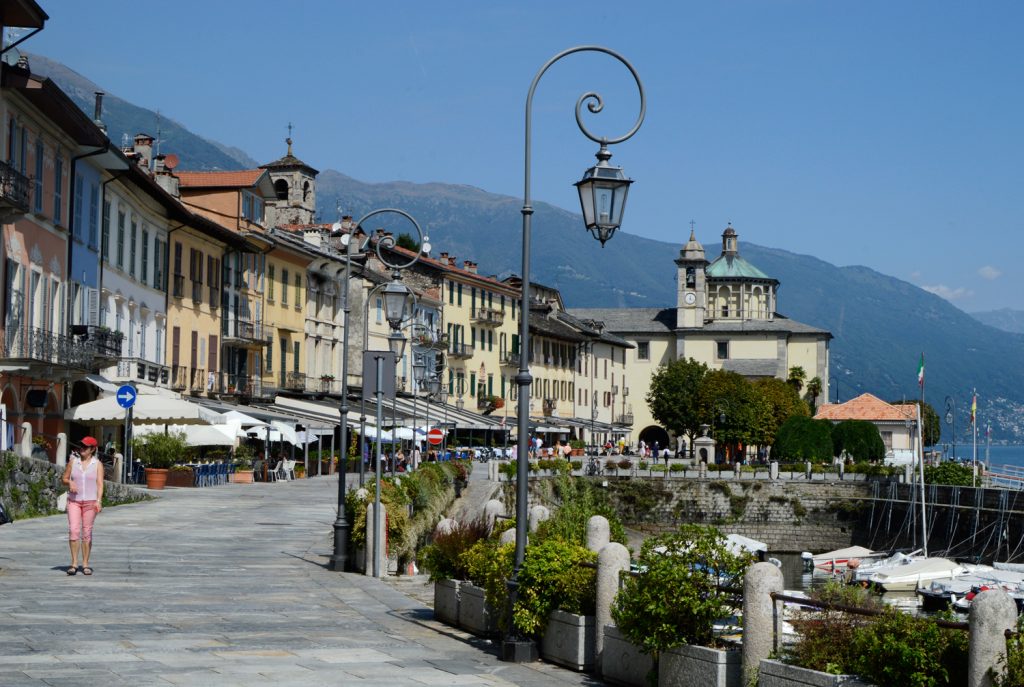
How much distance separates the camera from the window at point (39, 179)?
35688 mm

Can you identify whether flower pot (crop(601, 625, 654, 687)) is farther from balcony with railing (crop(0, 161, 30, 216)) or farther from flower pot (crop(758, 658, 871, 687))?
balcony with railing (crop(0, 161, 30, 216))

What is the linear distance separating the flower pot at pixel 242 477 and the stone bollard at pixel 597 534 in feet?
119

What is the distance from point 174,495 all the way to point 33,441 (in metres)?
6.72

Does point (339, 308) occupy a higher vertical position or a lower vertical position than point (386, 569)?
higher

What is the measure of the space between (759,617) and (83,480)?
11.9 meters

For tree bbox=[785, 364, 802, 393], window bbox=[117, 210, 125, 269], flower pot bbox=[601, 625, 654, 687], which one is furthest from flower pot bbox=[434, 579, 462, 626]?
tree bbox=[785, 364, 802, 393]

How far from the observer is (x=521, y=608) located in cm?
1438

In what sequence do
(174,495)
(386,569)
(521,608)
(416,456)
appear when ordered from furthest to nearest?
(416,456)
(174,495)
(386,569)
(521,608)

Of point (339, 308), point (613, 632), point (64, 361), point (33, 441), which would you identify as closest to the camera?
point (613, 632)

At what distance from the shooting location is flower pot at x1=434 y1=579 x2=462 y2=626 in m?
16.8

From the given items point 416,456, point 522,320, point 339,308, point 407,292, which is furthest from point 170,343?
point 522,320

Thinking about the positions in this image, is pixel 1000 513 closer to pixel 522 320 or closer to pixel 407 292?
pixel 407 292

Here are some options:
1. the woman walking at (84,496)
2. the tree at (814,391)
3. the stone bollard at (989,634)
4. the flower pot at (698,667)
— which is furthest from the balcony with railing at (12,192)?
the tree at (814,391)

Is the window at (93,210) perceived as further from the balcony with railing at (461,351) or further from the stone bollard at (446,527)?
the balcony with railing at (461,351)
